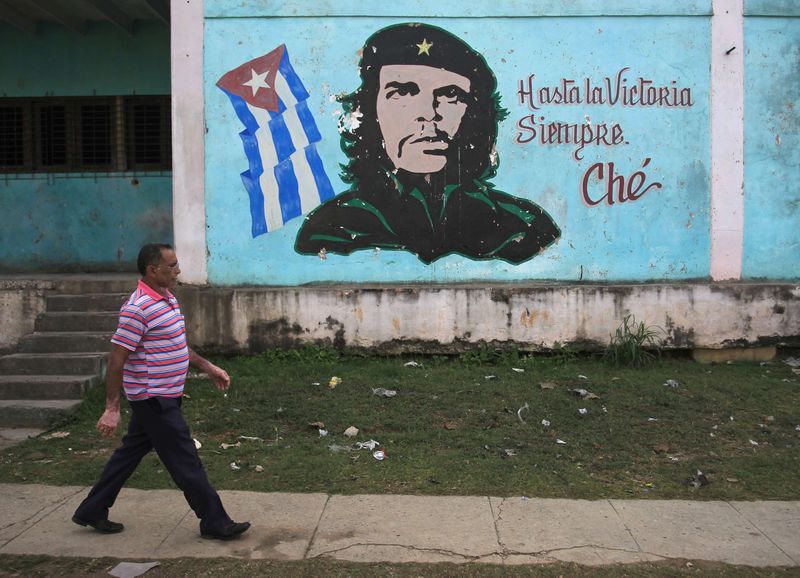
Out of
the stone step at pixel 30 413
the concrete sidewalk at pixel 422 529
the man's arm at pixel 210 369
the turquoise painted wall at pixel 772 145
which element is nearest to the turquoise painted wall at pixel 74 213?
the stone step at pixel 30 413

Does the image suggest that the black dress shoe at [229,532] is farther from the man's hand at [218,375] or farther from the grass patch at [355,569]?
the man's hand at [218,375]

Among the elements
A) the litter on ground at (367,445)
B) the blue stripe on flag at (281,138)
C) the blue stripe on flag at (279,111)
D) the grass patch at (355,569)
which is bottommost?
the grass patch at (355,569)

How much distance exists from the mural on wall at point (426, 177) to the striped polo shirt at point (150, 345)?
404 centimetres

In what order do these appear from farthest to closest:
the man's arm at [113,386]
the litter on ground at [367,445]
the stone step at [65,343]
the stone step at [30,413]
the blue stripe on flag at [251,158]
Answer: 1. the blue stripe on flag at [251,158]
2. the stone step at [65,343]
3. the stone step at [30,413]
4. the litter on ground at [367,445]
5. the man's arm at [113,386]

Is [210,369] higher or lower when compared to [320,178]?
lower

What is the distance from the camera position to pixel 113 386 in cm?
372

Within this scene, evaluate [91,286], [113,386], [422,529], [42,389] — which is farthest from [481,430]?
[91,286]

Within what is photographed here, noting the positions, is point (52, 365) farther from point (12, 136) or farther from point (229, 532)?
point (12, 136)

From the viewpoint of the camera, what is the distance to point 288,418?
6066 mm

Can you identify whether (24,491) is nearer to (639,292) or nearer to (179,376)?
(179,376)

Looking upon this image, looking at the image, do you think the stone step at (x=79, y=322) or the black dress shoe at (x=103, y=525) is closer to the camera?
the black dress shoe at (x=103, y=525)

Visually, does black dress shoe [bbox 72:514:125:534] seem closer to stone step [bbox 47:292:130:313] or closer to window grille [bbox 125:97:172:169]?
stone step [bbox 47:292:130:313]

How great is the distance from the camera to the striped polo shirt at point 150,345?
147 inches

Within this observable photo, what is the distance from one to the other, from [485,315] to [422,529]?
3865 mm
